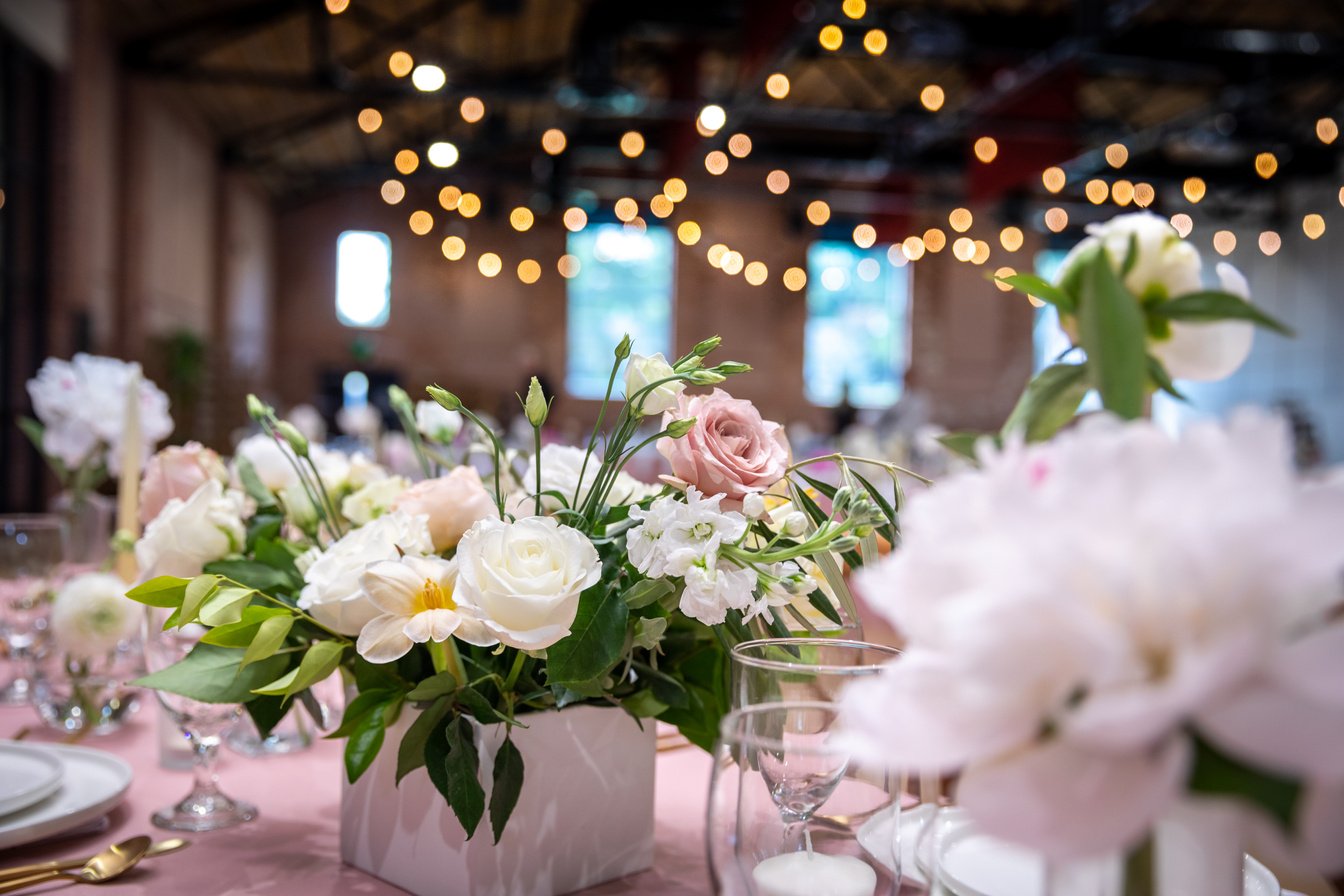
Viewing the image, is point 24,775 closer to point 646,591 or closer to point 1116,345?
point 646,591

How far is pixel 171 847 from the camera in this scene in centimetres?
95

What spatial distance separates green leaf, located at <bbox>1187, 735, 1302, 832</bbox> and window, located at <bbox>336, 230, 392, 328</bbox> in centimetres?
1573

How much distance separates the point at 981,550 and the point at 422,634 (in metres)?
0.45

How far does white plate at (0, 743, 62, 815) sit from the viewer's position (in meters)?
0.96

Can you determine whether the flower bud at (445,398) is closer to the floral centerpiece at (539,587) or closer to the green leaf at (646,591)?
the floral centerpiece at (539,587)

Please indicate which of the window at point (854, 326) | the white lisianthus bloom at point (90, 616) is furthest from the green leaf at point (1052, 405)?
the window at point (854, 326)

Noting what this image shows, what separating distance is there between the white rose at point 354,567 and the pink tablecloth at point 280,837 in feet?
0.76

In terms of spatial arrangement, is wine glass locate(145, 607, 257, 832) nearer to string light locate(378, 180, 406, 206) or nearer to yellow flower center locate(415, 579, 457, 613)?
yellow flower center locate(415, 579, 457, 613)

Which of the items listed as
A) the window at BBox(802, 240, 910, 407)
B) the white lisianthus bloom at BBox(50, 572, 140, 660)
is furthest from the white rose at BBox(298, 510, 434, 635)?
the window at BBox(802, 240, 910, 407)

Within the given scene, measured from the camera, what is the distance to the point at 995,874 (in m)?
0.77

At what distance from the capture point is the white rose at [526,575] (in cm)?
72

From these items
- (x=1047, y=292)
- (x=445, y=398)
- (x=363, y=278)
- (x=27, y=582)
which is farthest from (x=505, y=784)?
(x=363, y=278)

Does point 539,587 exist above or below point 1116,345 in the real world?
below

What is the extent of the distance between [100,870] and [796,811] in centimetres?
58
